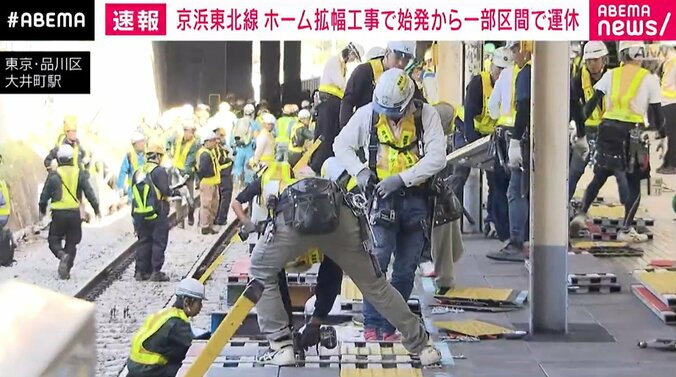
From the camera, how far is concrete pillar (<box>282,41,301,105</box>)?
2.97 metres

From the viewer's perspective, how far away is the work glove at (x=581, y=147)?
3969 millimetres

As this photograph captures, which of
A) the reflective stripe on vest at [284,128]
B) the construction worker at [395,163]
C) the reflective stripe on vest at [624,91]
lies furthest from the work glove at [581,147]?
the reflective stripe on vest at [284,128]

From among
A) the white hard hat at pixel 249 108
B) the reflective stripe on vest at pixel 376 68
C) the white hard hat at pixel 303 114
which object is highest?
the reflective stripe on vest at pixel 376 68

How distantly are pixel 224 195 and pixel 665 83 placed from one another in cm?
173

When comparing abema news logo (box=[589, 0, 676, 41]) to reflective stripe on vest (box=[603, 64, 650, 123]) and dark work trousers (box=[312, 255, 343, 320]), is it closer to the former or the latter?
reflective stripe on vest (box=[603, 64, 650, 123])

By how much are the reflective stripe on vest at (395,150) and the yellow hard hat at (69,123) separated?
2.90 feet

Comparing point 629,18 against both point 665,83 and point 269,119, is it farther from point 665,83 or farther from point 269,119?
point 269,119

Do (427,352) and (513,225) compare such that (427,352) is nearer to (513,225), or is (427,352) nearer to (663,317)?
(513,225)

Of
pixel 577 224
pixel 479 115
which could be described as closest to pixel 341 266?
pixel 479 115

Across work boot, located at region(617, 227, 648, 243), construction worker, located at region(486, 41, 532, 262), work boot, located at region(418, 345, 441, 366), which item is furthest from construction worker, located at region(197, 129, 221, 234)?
work boot, located at region(617, 227, 648, 243)

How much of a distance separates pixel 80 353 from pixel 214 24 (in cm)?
219

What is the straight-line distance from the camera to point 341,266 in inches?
122

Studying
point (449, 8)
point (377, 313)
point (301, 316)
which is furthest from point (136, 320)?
point (449, 8)

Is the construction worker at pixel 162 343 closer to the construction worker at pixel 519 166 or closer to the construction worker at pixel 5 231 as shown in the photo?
the construction worker at pixel 5 231
